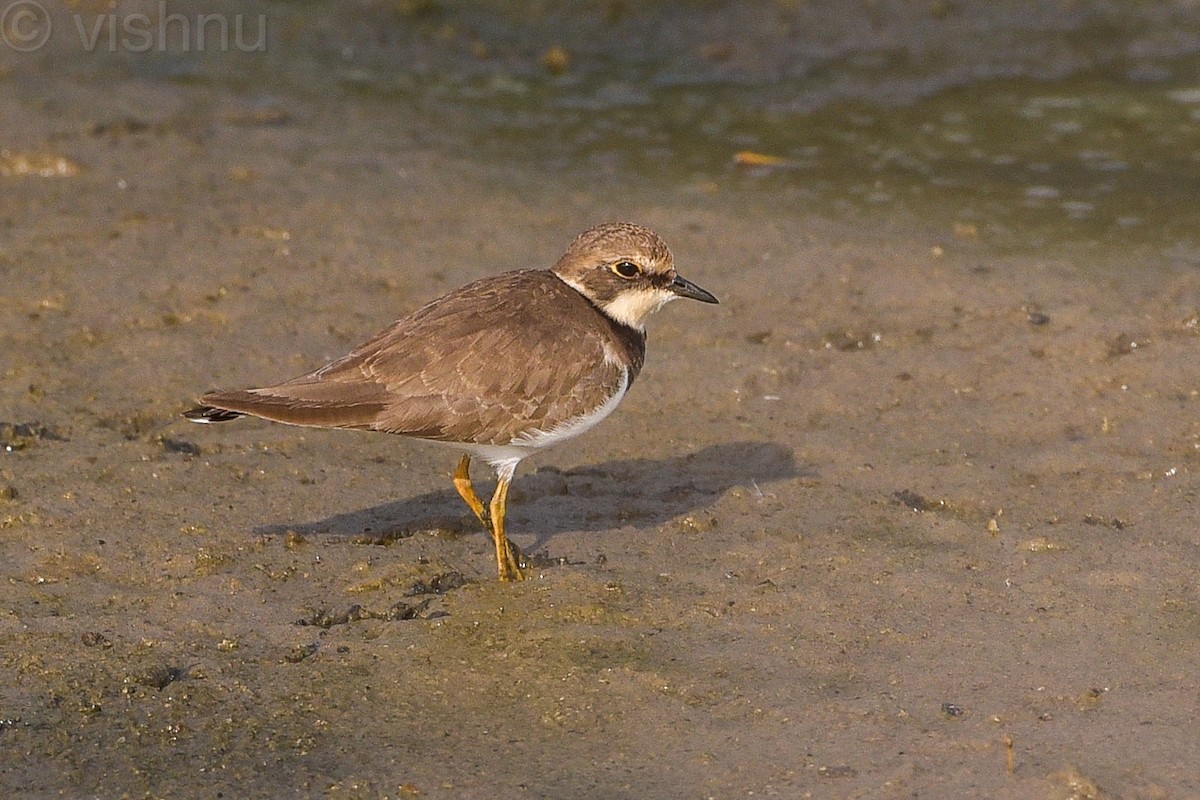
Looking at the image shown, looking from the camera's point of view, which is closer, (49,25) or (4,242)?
(4,242)

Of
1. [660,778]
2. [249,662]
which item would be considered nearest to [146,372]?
[249,662]

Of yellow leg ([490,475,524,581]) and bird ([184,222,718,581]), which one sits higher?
bird ([184,222,718,581])

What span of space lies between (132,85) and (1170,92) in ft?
27.2

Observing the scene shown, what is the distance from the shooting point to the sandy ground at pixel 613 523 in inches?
196

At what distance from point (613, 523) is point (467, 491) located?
0.68 meters

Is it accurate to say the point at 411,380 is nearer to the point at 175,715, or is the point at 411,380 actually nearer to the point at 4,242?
the point at 175,715

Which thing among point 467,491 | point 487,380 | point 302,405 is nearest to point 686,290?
point 487,380

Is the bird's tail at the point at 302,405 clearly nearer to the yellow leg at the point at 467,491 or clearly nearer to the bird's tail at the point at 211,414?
the bird's tail at the point at 211,414

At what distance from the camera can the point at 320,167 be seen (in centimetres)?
1074

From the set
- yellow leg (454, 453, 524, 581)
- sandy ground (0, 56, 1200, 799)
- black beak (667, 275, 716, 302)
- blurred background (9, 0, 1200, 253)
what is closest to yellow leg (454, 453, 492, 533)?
yellow leg (454, 453, 524, 581)

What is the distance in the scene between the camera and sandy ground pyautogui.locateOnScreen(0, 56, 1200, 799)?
A: 4969 millimetres

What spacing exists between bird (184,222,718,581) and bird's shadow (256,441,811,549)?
0.32 metres

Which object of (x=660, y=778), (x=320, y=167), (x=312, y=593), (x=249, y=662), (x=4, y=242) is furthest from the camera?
(x=320, y=167)
